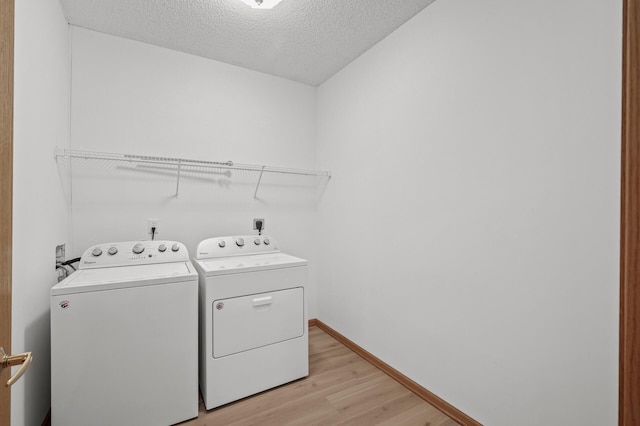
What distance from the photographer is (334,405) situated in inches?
68.5

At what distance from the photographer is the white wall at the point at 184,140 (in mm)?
2029

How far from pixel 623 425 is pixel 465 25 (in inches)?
73.5

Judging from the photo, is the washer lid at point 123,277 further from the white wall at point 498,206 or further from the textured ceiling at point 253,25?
the textured ceiling at point 253,25

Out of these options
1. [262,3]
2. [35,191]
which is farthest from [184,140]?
[262,3]

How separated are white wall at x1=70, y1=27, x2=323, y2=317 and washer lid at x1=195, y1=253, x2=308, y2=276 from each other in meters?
0.43

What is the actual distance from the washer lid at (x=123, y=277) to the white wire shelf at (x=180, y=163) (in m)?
0.73

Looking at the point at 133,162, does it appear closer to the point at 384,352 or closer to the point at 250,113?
the point at 250,113

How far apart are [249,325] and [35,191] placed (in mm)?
1330

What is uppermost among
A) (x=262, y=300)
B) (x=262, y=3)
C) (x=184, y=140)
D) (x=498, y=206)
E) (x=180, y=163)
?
(x=262, y=3)

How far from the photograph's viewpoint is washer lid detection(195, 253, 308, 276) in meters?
1.76

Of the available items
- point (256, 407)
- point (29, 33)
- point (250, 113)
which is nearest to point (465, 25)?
point (250, 113)

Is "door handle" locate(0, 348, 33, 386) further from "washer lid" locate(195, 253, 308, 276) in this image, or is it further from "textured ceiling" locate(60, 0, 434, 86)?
"textured ceiling" locate(60, 0, 434, 86)

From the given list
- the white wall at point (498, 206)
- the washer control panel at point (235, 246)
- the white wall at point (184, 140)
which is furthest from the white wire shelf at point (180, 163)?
the white wall at point (498, 206)

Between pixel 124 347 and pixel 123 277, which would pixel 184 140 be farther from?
pixel 124 347
